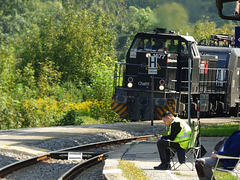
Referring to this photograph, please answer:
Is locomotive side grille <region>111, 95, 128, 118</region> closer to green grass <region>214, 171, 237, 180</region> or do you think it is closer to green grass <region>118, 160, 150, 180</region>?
green grass <region>118, 160, 150, 180</region>

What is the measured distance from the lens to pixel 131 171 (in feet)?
29.3

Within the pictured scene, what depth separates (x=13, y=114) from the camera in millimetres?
22266

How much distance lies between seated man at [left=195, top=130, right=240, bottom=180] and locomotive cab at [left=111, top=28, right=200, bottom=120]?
43.2ft

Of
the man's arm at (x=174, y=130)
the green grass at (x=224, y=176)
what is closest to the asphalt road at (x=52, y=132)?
the man's arm at (x=174, y=130)

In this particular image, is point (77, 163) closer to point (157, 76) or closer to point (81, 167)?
point (81, 167)

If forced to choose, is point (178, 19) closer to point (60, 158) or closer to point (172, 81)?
point (172, 81)

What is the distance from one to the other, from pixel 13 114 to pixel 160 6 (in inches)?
339

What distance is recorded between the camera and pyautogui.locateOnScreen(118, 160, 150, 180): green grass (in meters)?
8.52

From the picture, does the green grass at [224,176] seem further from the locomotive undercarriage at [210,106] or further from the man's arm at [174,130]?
the locomotive undercarriage at [210,106]

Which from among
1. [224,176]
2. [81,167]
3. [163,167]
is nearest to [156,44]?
[81,167]

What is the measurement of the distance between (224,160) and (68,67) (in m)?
29.7

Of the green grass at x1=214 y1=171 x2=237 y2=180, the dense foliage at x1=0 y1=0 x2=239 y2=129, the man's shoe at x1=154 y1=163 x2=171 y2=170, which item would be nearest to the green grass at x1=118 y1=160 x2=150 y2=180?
the man's shoe at x1=154 y1=163 x2=171 y2=170

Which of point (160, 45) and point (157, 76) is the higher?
point (160, 45)

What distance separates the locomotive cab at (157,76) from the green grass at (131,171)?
427 inches
